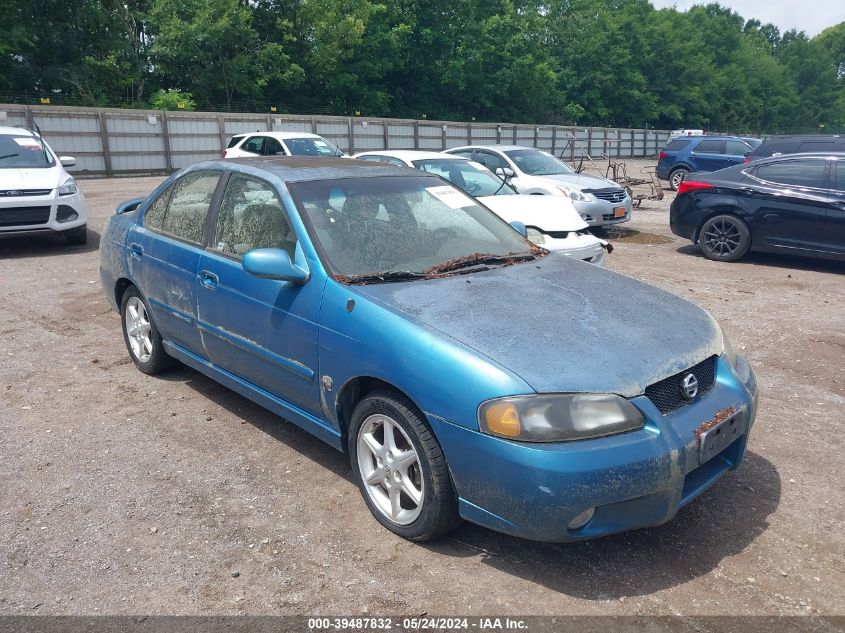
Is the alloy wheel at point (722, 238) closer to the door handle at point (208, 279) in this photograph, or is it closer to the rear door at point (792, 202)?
the rear door at point (792, 202)

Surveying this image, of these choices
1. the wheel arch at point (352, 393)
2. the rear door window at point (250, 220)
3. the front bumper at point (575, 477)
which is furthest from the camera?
the rear door window at point (250, 220)

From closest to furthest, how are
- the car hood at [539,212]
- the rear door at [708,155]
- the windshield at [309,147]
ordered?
the car hood at [539,212] < the windshield at [309,147] < the rear door at [708,155]

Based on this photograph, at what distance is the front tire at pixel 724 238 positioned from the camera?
980cm

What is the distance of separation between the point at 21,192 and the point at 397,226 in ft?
25.1

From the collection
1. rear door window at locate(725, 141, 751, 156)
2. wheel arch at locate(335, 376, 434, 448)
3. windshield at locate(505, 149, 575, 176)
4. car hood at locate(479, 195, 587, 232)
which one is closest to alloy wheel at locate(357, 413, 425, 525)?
wheel arch at locate(335, 376, 434, 448)

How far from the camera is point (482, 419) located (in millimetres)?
2754

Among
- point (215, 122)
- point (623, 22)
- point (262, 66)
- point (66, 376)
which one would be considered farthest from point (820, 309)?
point (623, 22)

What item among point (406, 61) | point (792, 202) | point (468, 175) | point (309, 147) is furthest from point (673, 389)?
point (406, 61)

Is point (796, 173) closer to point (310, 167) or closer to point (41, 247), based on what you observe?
point (310, 167)

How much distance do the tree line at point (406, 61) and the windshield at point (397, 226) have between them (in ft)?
102

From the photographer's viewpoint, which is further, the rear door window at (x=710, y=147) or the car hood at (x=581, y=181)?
the rear door window at (x=710, y=147)

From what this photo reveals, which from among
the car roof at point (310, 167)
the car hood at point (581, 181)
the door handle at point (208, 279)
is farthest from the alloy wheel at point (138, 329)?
the car hood at point (581, 181)

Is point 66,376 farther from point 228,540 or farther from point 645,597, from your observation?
point 645,597

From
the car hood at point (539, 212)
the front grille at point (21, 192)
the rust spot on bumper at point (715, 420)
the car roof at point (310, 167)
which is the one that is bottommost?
the rust spot on bumper at point (715, 420)
